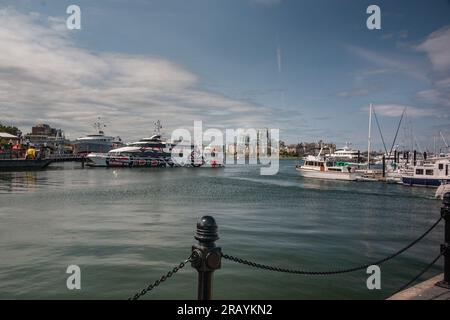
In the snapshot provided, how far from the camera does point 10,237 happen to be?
1734cm

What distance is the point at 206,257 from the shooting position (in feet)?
15.1

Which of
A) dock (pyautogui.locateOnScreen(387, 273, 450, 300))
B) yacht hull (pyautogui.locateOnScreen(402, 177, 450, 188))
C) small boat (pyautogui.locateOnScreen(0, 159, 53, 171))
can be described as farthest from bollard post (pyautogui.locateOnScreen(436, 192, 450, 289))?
small boat (pyautogui.locateOnScreen(0, 159, 53, 171))

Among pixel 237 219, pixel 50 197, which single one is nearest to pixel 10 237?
pixel 237 219

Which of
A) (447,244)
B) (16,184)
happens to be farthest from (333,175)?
(447,244)

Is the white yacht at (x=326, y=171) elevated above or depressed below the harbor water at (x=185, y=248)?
above

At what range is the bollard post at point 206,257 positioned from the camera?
181 inches

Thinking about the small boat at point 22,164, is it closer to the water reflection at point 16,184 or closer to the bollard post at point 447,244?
the water reflection at point 16,184

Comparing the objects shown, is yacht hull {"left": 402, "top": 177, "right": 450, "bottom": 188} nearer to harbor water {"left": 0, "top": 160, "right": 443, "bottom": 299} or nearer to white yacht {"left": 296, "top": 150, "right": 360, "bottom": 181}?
white yacht {"left": 296, "top": 150, "right": 360, "bottom": 181}

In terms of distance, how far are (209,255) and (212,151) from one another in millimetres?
170968

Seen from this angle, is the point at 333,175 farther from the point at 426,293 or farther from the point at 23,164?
the point at 23,164

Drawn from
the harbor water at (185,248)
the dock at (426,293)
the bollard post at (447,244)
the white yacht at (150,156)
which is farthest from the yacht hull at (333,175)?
the dock at (426,293)

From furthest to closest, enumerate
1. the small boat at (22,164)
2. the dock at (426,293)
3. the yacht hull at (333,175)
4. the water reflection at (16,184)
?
the small boat at (22,164), the yacht hull at (333,175), the water reflection at (16,184), the dock at (426,293)

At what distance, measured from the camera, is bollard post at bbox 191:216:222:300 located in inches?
181
